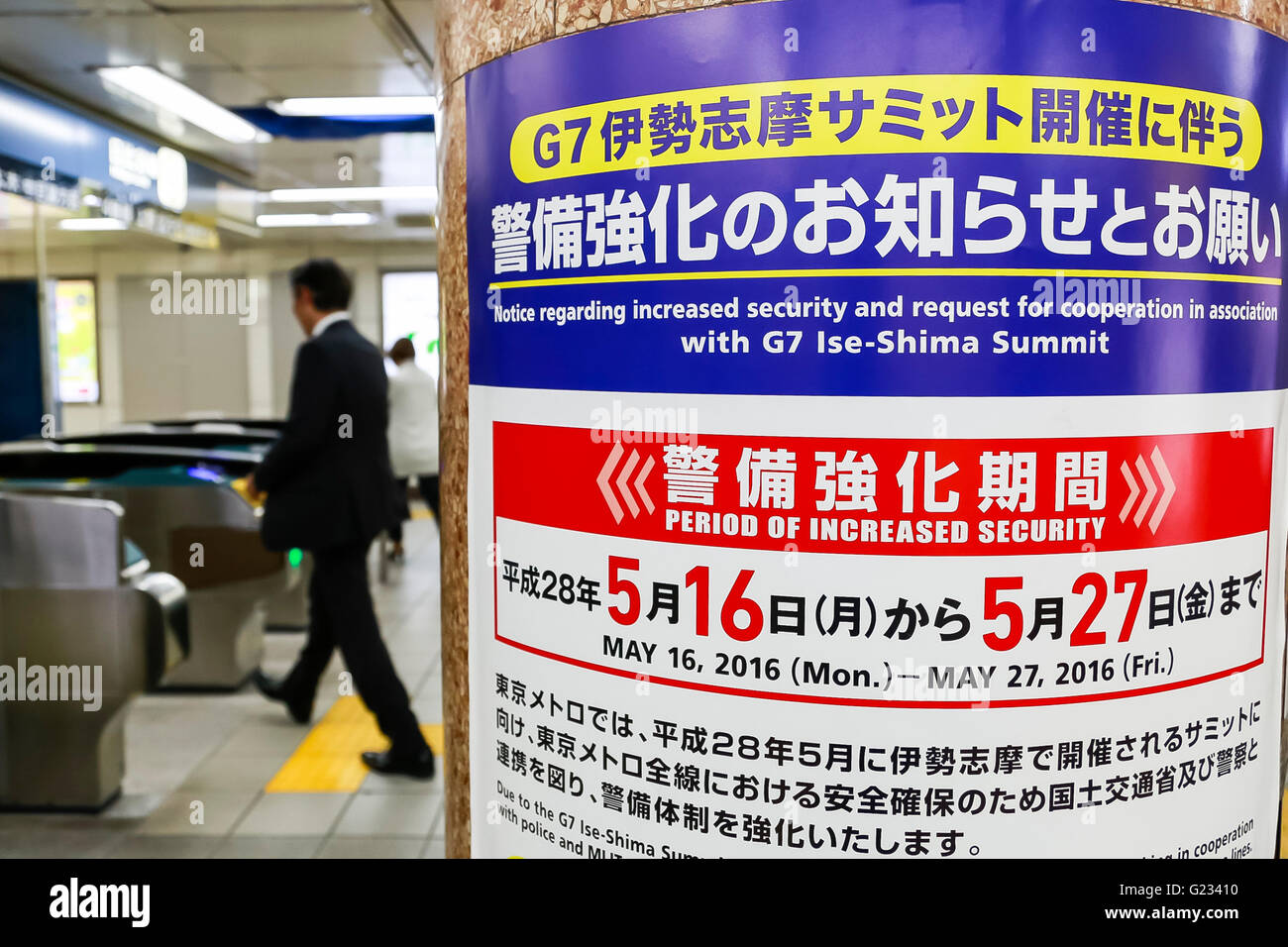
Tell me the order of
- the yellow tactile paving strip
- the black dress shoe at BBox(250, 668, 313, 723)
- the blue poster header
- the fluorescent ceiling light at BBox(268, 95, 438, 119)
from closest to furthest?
the blue poster header < the yellow tactile paving strip < the black dress shoe at BBox(250, 668, 313, 723) < the fluorescent ceiling light at BBox(268, 95, 438, 119)

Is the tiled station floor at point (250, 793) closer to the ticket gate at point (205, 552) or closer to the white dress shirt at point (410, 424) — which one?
the ticket gate at point (205, 552)

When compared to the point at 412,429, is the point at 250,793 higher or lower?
lower

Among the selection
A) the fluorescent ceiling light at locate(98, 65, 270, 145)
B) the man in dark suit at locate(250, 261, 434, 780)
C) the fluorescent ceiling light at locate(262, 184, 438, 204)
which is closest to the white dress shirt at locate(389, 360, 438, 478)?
the fluorescent ceiling light at locate(98, 65, 270, 145)

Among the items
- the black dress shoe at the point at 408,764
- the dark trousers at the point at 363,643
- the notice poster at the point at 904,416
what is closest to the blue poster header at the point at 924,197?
the notice poster at the point at 904,416

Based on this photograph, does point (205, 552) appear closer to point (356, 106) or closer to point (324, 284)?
point (324, 284)

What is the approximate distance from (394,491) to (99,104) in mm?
4656

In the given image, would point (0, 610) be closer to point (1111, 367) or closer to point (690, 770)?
point (690, 770)

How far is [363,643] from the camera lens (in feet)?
11.9

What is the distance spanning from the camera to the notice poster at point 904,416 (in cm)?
88

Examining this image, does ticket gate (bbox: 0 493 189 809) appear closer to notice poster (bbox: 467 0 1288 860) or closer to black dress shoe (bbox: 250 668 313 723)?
black dress shoe (bbox: 250 668 313 723)

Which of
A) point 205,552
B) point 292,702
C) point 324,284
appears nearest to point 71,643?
point 292,702

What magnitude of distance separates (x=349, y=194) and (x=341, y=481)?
7.68 metres

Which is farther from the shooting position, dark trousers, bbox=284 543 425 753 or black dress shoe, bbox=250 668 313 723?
black dress shoe, bbox=250 668 313 723

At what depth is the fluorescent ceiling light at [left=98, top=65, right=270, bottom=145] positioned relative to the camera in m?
6.12
